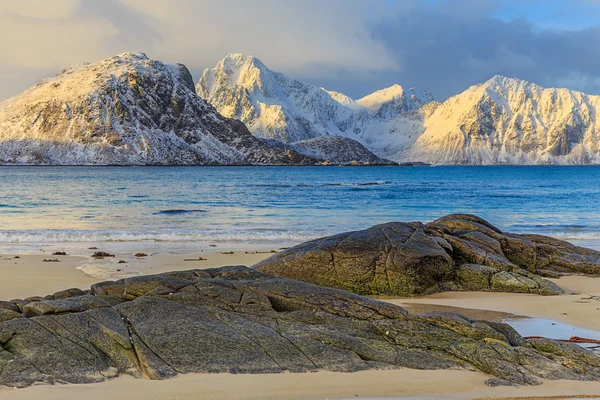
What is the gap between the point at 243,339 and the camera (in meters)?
8.17

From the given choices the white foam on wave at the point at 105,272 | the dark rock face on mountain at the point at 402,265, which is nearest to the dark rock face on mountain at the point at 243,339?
the dark rock face on mountain at the point at 402,265

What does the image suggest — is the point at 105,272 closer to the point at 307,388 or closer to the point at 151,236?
the point at 151,236

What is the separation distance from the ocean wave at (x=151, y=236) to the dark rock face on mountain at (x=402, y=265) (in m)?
12.6

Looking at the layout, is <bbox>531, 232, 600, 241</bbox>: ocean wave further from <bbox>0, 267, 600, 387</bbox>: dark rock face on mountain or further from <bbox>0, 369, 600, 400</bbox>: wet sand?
<bbox>0, 369, 600, 400</bbox>: wet sand

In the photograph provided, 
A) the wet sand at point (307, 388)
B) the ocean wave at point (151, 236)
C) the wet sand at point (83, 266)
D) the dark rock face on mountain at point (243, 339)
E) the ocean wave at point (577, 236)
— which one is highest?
the dark rock face on mountain at point (243, 339)

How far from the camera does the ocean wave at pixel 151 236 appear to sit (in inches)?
1069

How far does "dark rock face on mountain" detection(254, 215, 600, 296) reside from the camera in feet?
47.8

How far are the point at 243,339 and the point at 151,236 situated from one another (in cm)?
2084

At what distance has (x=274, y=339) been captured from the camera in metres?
8.25

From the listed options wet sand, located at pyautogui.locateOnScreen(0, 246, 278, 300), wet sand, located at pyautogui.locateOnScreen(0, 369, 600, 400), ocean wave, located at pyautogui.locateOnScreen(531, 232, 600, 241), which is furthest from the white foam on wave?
ocean wave, located at pyautogui.locateOnScreen(531, 232, 600, 241)

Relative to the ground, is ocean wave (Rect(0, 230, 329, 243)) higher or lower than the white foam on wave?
lower

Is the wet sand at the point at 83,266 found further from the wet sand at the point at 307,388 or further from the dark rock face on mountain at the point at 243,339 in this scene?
the wet sand at the point at 307,388

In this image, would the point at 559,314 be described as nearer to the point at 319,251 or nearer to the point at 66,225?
the point at 319,251

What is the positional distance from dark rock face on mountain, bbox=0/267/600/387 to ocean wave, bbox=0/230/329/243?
1861 cm
